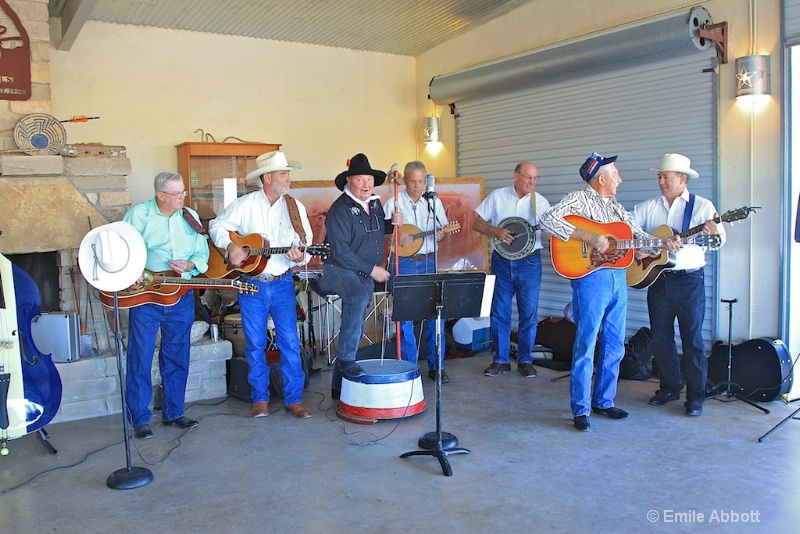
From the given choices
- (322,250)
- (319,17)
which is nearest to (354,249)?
(322,250)

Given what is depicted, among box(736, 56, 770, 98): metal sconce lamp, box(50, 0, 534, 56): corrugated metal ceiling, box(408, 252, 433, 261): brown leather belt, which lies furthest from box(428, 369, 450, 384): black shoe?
box(50, 0, 534, 56): corrugated metal ceiling

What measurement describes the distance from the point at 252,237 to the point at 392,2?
144 inches

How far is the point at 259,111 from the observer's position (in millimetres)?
8406

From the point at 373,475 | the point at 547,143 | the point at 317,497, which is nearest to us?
the point at 317,497

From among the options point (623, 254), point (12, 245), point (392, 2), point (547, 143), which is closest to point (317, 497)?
point (623, 254)

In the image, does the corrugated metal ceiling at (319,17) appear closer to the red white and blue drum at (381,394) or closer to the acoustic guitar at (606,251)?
the acoustic guitar at (606,251)

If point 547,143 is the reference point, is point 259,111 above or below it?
above

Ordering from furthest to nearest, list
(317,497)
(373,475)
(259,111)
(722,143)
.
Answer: (259,111) → (722,143) → (373,475) → (317,497)

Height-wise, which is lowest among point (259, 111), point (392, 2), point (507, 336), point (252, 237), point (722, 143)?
point (507, 336)

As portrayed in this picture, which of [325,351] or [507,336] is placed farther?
[325,351]

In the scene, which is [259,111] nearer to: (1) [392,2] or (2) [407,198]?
(1) [392,2]

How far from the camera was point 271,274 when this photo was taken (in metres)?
5.14

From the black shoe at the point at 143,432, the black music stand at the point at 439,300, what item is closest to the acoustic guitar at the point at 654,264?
the black music stand at the point at 439,300

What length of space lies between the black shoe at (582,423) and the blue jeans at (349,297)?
162 cm
